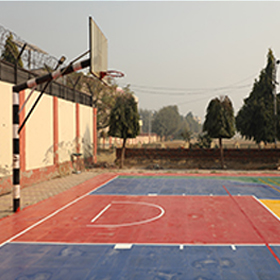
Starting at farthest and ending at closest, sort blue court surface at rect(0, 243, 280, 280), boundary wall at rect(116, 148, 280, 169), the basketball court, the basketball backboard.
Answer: boundary wall at rect(116, 148, 280, 169) → the basketball backboard → the basketball court → blue court surface at rect(0, 243, 280, 280)

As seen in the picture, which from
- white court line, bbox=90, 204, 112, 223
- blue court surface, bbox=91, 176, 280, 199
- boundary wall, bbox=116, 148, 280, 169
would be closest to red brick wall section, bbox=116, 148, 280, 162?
boundary wall, bbox=116, 148, 280, 169

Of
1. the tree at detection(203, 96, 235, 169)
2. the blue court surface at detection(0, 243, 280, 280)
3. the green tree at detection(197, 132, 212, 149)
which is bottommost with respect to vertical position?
the blue court surface at detection(0, 243, 280, 280)

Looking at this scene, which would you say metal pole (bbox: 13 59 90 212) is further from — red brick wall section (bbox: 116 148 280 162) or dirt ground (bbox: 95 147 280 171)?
red brick wall section (bbox: 116 148 280 162)

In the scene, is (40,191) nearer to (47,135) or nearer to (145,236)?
(47,135)

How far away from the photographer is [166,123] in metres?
152

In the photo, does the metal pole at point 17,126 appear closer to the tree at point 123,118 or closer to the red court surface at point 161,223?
the red court surface at point 161,223

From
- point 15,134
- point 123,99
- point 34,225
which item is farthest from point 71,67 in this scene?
point 123,99

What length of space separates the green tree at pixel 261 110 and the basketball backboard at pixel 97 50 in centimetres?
2941

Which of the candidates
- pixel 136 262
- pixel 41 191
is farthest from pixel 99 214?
pixel 41 191

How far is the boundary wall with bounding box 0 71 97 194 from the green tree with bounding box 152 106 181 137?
11084cm

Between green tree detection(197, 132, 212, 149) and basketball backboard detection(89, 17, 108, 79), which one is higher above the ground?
basketball backboard detection(89, 17, 108, 79)

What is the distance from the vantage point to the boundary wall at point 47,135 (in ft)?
66.1

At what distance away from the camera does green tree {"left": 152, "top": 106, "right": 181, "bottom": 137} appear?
147 metres

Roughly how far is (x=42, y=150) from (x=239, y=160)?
23.8 m
